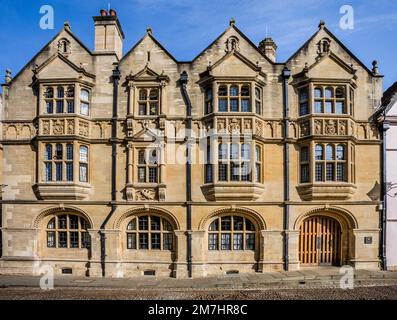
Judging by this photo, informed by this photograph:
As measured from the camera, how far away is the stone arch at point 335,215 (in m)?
17.4

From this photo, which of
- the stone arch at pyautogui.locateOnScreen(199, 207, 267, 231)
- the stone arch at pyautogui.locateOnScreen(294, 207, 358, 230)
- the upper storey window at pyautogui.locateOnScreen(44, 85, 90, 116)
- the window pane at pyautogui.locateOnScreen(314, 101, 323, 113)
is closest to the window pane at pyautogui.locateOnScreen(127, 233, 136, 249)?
the stone arch at pyautogui.locateOnScreen(199, 207, 267, 231)

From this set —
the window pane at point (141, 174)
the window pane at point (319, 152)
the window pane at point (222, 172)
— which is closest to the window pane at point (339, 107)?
the window pane at point (319, 152)

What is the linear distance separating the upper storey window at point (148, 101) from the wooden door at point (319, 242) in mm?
10086

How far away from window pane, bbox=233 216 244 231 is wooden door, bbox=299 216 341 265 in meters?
3.18

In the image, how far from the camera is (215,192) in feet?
55.8

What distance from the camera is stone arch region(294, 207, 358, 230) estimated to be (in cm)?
1744

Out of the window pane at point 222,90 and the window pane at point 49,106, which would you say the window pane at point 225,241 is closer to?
the window pane at point 222,90

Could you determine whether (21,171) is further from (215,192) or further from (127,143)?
(215,192)

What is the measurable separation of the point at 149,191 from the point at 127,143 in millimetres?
2772

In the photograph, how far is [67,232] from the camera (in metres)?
A: 17.8

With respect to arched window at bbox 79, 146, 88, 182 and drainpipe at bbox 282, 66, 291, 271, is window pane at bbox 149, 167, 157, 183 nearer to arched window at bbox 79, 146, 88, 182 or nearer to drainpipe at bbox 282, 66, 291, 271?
arched window at bbox 79, 146, 88, 182

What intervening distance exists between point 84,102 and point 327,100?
12.9 metres

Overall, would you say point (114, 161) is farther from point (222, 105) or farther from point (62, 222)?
point (222, 105)

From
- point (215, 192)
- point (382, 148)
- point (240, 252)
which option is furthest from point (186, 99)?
point (382, 148)
